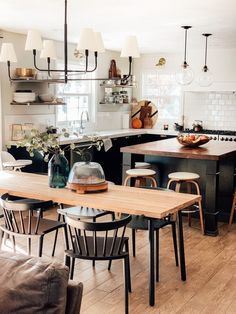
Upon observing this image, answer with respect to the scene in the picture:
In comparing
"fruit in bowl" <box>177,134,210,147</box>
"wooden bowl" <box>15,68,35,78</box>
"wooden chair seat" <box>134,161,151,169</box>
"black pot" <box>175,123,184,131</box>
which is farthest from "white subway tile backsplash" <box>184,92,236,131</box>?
"wooden bowl" <box>15,68,35,78</box>

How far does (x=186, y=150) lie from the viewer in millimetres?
5391

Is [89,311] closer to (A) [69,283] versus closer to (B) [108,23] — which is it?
(A) [69,283]

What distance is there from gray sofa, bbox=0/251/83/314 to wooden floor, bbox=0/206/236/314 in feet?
5.22

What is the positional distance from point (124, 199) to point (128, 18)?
8.38ft

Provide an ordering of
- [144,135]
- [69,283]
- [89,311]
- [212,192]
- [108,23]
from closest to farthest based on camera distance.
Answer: [69,283] → [89,311] → [212,192] → [108,23] → [144,135]

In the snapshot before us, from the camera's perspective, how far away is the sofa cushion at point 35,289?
66.9 inches

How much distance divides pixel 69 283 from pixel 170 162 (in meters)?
4.12

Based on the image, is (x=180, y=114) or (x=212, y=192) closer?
(x=212, y=192)

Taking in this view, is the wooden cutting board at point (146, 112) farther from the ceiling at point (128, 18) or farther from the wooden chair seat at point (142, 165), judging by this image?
the wooden chair seat at point (142, 165)

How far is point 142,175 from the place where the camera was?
5.29m

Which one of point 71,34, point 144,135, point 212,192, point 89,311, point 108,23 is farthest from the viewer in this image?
point 144,135

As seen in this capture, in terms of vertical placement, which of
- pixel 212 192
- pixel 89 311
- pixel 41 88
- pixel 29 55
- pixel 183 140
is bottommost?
pixel 89 311

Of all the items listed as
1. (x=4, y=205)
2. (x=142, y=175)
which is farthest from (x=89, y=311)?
(x=142, y=175)

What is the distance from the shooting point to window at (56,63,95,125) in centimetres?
729
